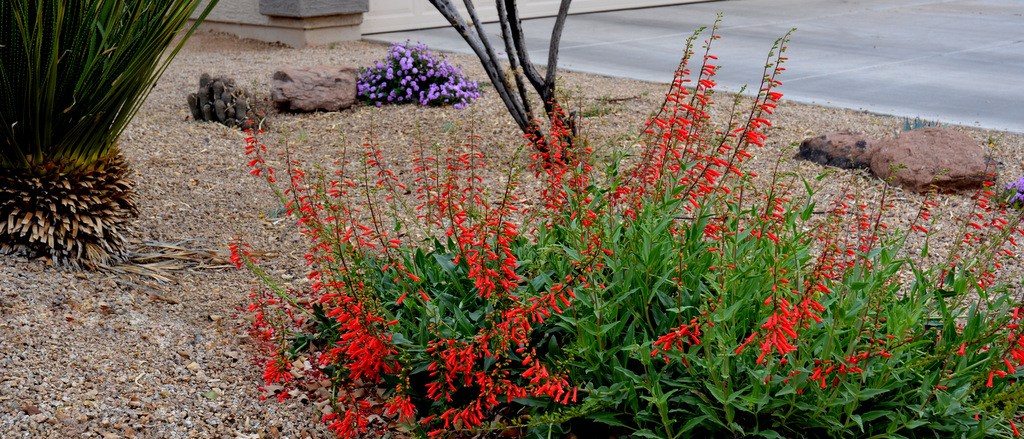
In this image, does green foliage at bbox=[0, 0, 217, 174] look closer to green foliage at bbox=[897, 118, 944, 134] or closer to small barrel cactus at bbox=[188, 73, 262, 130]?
small barrel cactus at bbox=[188, 73, 262, 130]

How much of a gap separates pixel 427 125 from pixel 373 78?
960mm

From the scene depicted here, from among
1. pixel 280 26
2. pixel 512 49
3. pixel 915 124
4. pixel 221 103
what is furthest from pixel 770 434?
pixel 280 26

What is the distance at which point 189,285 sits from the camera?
3654 mm

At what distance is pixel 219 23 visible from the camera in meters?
11.3

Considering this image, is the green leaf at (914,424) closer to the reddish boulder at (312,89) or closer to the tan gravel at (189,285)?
the tan gravel at (189,285)

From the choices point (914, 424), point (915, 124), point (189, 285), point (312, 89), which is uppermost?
point (915, 124)

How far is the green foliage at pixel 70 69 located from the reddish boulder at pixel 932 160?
3940mm

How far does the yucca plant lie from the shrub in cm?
105

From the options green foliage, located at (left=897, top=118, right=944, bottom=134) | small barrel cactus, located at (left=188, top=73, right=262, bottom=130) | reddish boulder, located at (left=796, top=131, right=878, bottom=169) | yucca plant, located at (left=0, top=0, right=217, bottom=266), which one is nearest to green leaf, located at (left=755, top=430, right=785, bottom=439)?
yucca plant, located at (left=0, top=0, right=217, bottom=266)

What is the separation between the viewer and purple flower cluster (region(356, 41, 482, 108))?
6922 mm

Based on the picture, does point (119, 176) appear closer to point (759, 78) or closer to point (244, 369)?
point (244, 369)

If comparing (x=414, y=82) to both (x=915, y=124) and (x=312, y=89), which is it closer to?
(x=312, y=89)

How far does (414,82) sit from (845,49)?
20.4ft

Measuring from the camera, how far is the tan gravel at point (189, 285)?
2.69 meters
